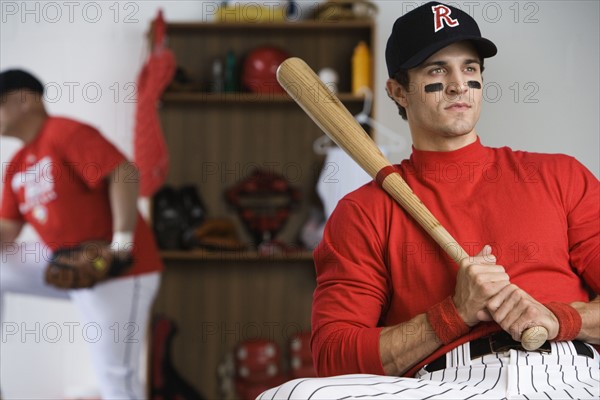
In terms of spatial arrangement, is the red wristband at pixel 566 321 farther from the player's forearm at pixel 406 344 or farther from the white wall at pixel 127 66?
the white wall at pixel 127 66

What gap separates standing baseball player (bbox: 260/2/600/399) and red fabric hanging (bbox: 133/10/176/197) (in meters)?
2.73

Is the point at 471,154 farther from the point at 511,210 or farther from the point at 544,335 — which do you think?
the point at 544,335

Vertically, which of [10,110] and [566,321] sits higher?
[10,110]

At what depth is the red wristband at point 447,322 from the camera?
59.5 inches

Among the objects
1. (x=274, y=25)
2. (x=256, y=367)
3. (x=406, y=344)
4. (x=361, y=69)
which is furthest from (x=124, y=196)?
(x=406, y=344)

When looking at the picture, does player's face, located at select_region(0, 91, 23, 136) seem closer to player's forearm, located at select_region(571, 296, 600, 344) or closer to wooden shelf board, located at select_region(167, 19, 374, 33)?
wooden shelf board, located at select_region(167, 19, 374, 33)

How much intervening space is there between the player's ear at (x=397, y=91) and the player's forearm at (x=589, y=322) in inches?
23.5

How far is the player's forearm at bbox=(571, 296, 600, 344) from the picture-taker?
154cm

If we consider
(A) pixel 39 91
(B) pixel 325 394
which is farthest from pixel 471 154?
(A) pixel 39 91

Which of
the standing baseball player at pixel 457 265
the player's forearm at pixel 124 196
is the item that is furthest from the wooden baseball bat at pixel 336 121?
the player's forearm at pixel 124 196

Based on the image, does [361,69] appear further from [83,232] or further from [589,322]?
[589,322]

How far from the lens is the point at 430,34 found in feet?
5.64

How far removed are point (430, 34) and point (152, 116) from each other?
291cm

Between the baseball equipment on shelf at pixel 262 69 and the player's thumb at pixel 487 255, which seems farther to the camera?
the baseball equipment on shelf at pixel 262 69
